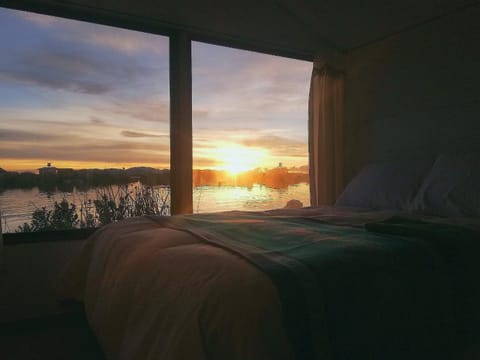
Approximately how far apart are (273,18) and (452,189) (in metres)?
2.00

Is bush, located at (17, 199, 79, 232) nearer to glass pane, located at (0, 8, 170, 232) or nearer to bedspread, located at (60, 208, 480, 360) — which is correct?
glass pane, located at (0, 8, 170, 232)

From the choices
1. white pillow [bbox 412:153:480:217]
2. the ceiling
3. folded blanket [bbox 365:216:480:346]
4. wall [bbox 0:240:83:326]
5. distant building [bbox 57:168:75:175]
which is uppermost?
the ceiling

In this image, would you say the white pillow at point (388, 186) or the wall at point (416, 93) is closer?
the white pillow at point (388, 186)

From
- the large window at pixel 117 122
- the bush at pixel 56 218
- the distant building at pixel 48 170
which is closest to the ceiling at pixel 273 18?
the large window at pixel 117 122

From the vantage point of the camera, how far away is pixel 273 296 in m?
0.85

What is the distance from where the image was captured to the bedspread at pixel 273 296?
825 millimetres

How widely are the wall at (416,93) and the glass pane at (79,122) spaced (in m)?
1.82

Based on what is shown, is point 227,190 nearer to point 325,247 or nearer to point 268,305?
point 325,247

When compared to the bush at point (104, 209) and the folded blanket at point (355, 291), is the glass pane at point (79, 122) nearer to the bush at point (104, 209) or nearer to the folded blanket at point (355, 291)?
the bush at point (104, 209)

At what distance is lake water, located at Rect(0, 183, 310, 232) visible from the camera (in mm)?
2615

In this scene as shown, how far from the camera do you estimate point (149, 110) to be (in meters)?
3.11

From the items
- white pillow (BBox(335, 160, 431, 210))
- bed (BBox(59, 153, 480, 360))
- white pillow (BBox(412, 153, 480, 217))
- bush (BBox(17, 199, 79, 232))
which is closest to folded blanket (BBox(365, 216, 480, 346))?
bed (BBox(59, 153, 480, 360))

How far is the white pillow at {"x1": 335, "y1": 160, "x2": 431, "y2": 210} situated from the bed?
0.79m

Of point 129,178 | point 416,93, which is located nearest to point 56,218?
point 129,178
